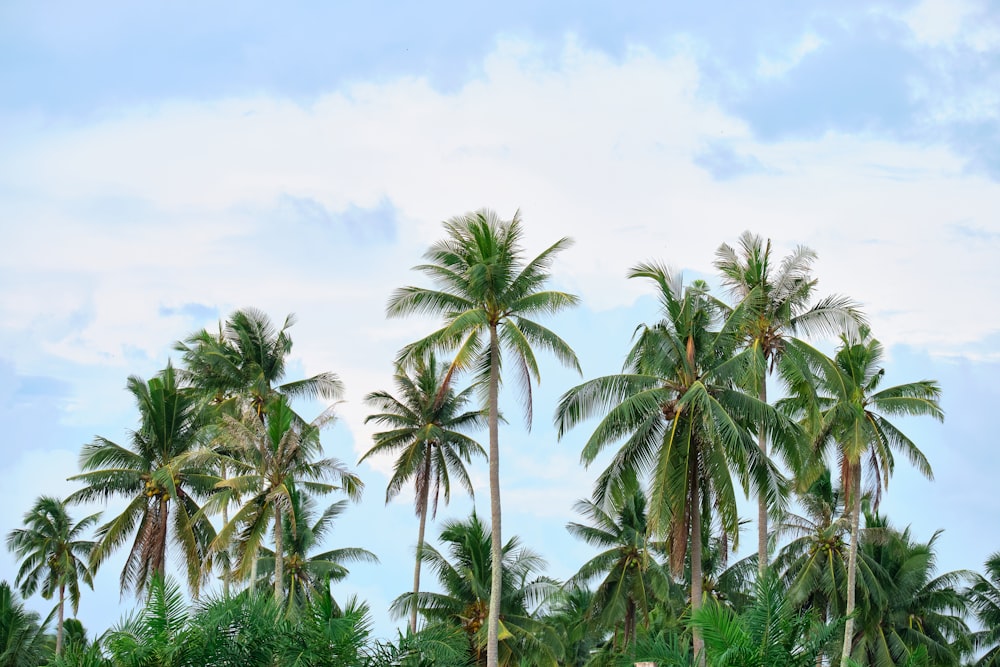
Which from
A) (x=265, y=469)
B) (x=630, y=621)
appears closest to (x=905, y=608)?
(x=630, y=621)

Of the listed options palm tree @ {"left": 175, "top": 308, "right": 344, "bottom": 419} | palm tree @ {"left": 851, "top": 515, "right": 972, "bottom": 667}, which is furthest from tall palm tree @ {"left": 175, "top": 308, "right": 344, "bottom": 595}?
palm tree @ {"left": 851, "top": 515, "right": 972, "bottom": 667}

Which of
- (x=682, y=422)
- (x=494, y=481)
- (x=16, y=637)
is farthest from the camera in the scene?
(x=16, y=637)

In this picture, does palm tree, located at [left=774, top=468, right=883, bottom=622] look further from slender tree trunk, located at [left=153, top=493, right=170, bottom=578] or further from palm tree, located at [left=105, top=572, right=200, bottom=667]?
palm tree, located at [left=105, top=572, right=200, bottom=667]

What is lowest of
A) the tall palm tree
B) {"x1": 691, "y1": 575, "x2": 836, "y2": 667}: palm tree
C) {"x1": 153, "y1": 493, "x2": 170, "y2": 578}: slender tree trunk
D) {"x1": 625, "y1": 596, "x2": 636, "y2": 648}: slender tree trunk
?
{"x1": 691, "y1": 575, "x2": 836, "y2": 667}: palm tree

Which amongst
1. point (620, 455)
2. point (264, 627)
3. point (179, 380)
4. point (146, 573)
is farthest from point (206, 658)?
point (179, 380)

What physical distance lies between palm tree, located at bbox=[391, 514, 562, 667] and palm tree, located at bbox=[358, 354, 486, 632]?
414 cm

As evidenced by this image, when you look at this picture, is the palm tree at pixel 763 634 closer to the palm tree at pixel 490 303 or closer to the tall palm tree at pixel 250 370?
the palm tree at pixel 490 303

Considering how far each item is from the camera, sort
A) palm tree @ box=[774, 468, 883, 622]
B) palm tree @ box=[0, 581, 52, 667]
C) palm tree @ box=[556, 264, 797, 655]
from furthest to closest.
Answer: palm tree @ box=[0, 581, 52, 667] → palm tree @ box=[774, 468, 883, 622] → palm tree @ box=[556, 264, 797, 655]

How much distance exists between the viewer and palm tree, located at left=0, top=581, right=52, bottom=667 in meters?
43.9

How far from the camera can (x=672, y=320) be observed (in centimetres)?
2747

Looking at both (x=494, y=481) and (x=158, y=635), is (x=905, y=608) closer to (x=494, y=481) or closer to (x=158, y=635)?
(x=494, y=481)

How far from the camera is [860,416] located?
34625mm

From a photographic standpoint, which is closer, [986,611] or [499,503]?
[499,503]

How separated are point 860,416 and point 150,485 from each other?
22310mm
